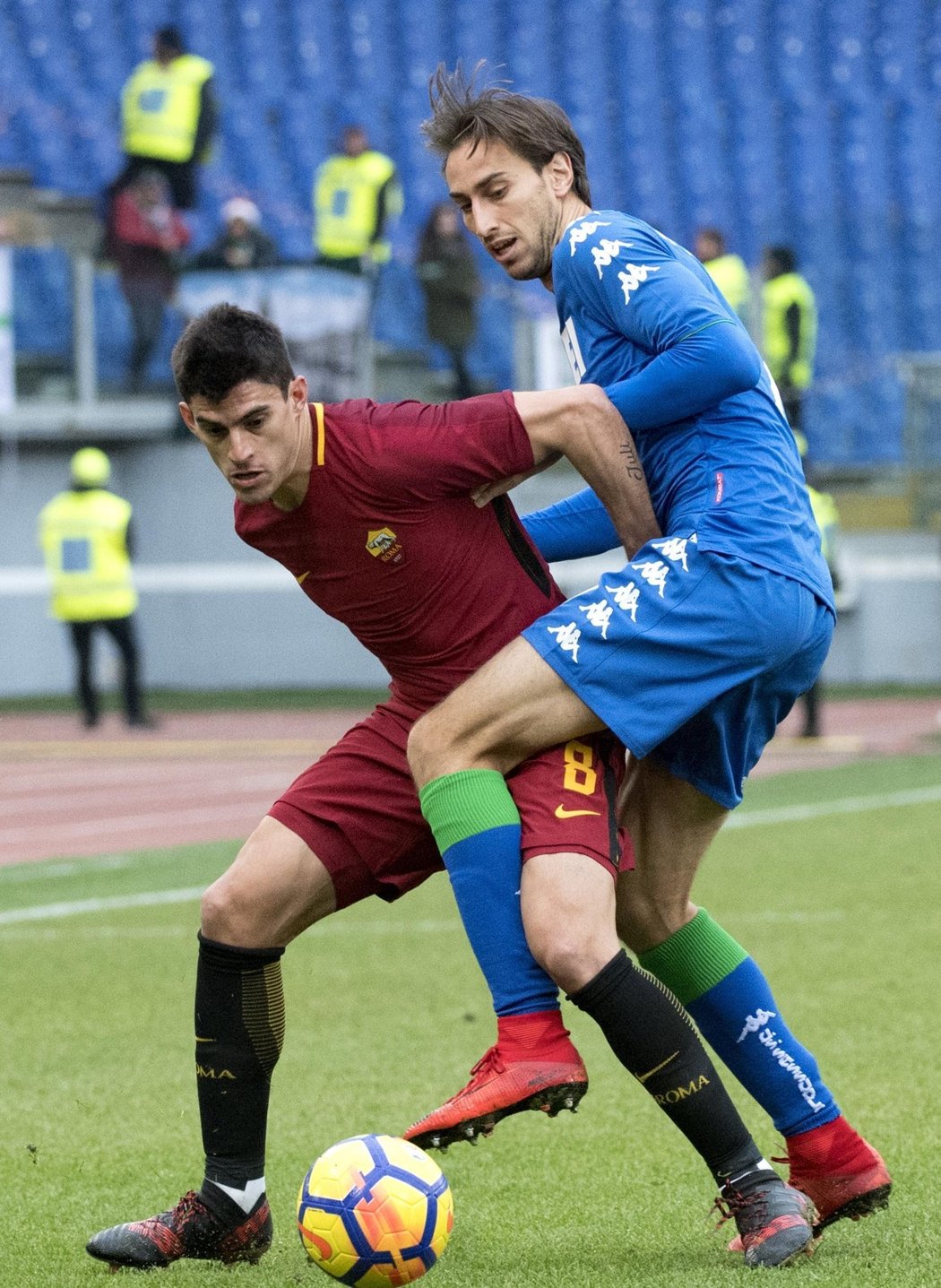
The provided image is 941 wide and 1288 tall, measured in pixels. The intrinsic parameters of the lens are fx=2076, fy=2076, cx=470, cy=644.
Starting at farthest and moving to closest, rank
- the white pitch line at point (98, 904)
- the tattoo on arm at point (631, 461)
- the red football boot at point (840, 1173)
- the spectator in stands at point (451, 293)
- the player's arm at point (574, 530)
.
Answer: the spectator in stands at point (451, 293)
the white pitch line at point (98, 904)
the player's arm at point (574, 530)
the red football boot at point (840, 1173)
the tattoo on arm at point (631, 461)

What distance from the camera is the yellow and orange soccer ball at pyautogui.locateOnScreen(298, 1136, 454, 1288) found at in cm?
342

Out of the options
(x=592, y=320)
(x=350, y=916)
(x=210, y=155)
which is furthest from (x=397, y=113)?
(x=592, y=320)

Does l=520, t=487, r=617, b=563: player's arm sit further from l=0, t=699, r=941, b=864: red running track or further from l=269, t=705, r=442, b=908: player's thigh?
l=0, t=699, r=941, b=864: red running track

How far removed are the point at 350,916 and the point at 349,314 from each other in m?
9.99

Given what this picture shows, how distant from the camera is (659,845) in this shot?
3.90m

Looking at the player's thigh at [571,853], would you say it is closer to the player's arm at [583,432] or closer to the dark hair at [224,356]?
the player's arm at [583,432]

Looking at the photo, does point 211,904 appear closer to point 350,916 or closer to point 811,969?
point 811,969

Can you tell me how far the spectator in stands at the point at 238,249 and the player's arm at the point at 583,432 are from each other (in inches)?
550

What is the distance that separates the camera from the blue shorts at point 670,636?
3578mm

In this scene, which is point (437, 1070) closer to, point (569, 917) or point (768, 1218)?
point (768, 1218)

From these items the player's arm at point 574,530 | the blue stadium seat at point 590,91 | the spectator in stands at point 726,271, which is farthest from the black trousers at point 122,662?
the player's arm at point 574,530

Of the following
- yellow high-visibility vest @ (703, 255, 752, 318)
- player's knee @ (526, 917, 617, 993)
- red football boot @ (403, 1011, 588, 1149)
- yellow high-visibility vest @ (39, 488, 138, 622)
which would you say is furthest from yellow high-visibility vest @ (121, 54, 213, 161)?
red football boot @ (403, 1011, 588, 1149)

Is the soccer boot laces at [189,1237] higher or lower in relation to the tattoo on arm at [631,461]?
lower

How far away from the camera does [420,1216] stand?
346 centimetres
